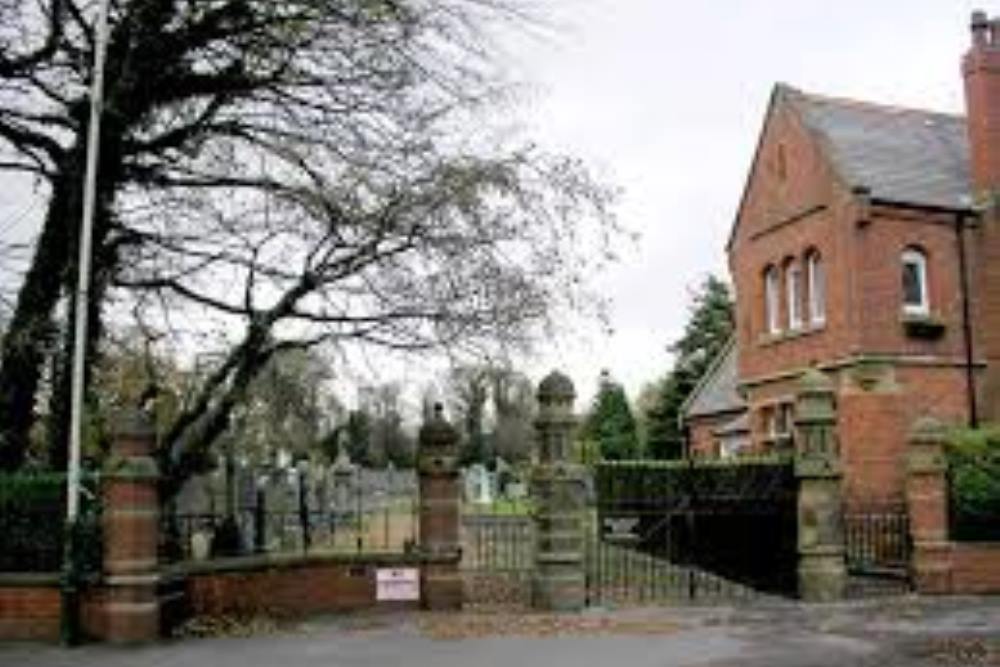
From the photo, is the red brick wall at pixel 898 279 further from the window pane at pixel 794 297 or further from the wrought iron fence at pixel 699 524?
the wrought iron fence at pixel 699 524

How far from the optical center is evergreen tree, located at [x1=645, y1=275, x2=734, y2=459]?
63.9 meters

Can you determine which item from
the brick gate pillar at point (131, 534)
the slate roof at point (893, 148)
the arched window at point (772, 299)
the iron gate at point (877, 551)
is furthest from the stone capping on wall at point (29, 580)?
the arched window at point (772, 299)

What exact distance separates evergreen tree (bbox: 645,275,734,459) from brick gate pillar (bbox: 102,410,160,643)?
42.2m

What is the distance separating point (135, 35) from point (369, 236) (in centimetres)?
416

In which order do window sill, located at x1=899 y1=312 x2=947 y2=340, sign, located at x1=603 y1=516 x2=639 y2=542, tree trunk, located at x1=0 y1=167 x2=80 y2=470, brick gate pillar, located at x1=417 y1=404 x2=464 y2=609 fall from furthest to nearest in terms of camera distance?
window sill, located at x1=899 y1=312 x2=947 y2=340, sign, located at x1=603 y1=516 x2=639 y2=542, brick gate pillar, located at x1=417 y1=404 x2=464 y2=609, tree trunk, located at x1=0 y1=167 x2=80 y2=470

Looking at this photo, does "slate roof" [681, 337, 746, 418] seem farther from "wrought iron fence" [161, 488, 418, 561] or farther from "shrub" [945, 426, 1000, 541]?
"shrub" [945, 426, 1000, 541]

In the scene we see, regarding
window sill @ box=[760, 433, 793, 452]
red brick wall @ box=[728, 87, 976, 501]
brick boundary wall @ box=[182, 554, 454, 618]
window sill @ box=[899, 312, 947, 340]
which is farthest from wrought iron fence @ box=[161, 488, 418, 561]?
window sill @ box=[899, 312, 947, 340]

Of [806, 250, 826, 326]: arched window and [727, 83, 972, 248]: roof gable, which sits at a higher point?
[727, 83, 972, 248]: roof gable

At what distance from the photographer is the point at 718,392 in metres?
45.3

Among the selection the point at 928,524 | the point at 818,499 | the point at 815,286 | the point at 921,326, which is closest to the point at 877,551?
the point at 928,524

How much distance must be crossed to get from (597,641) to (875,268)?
16188 mm

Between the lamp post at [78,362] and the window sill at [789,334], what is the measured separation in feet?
61.4

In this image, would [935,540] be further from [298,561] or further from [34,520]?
[34,520]

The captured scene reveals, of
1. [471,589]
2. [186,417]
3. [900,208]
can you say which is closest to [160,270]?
[186,417]
